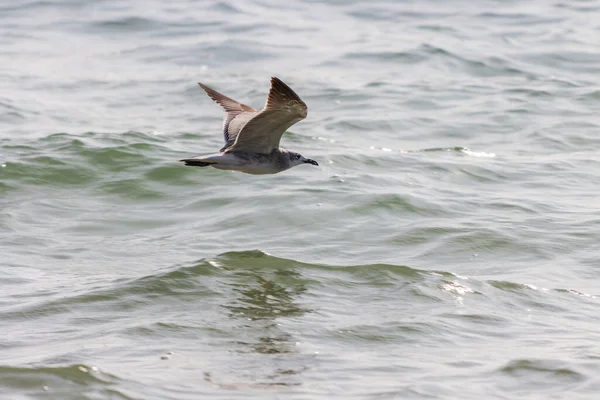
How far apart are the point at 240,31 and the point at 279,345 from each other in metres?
14.6

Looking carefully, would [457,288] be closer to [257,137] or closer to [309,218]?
[257,137]

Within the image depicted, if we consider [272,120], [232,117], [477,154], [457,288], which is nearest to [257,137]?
[272,120]

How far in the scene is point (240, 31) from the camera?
2088cm

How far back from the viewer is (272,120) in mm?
8367

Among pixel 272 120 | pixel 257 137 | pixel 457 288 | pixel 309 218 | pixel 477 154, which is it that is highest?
pixel 272 120

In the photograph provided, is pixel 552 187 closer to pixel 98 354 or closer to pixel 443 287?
pixel 443 287

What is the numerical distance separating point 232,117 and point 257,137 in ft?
2.21

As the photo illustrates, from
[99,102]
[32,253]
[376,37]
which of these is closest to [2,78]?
[99,102]

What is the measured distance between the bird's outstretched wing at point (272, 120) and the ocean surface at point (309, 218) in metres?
1.02

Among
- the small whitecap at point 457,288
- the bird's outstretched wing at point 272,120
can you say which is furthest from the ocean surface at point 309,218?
the bird's outstretched wing at point 272,120

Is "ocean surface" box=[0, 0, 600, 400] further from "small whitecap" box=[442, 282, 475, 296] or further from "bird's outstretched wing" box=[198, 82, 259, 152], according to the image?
"bird's outstretched wing" box=[198, 82, 259, 152]

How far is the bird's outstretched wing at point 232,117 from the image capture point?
9061 millimetres

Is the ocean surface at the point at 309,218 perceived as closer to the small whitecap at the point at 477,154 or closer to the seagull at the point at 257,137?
the small whitecap at the point at 477,154

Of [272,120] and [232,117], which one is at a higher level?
[272,120]
